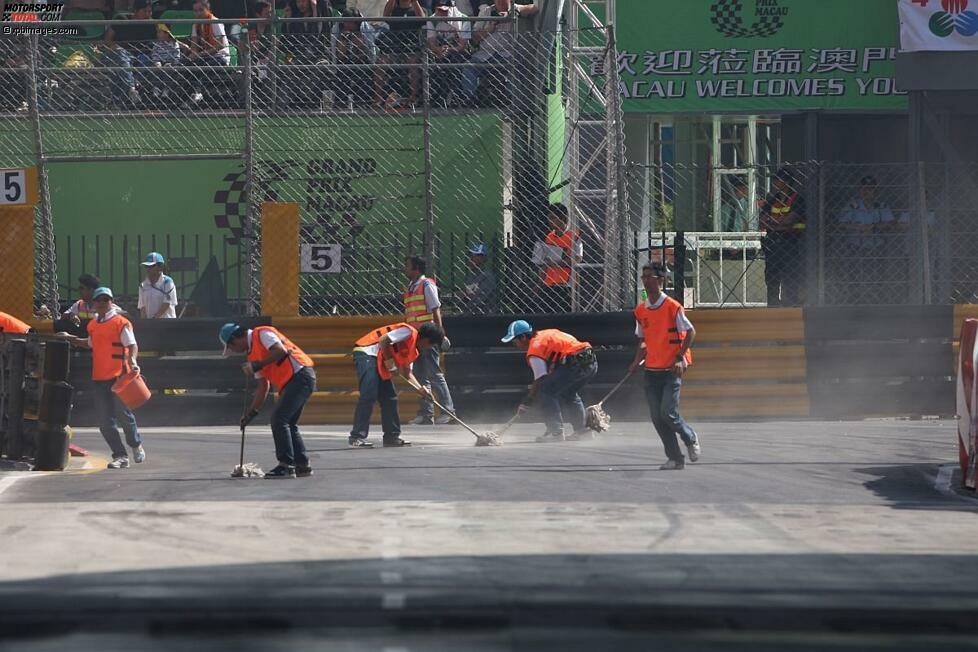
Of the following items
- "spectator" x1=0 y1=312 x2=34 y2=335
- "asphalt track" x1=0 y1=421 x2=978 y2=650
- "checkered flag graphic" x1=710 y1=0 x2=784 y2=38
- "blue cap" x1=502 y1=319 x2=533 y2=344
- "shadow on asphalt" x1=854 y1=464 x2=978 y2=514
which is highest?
"checkered flag graphic" x1=710 y1=0 x2=784 y2=38

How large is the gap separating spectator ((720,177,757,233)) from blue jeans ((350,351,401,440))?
20.8 ft

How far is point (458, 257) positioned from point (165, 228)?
3636 mm

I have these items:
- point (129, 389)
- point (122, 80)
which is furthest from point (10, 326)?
point (122, 80)

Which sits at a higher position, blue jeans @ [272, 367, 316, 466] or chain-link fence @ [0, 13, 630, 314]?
chain-link fence @ [0, 13, 630, 314]

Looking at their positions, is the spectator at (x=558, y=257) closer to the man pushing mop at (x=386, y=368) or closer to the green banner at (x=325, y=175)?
the green banner at (x=325, y=175)

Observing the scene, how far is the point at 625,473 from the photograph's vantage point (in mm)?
12414

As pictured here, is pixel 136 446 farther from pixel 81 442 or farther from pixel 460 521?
pixel 460 521

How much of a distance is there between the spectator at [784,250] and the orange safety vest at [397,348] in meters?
4.68

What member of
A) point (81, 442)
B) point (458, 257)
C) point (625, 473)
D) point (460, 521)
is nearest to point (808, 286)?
point (458, 257)

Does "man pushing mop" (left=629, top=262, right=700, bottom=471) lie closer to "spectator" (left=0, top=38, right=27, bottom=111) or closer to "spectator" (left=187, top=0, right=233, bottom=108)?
"spectator" (left=187, top=0, right=233, bottom=108)

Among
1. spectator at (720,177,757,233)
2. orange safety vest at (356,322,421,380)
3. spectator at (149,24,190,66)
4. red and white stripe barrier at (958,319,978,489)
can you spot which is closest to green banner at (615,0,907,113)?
spectator at (720,177,757,233)

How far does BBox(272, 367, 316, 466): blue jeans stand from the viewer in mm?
12359

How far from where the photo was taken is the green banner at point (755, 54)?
2222 cm

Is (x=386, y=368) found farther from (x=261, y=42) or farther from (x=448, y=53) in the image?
(x=261, y=42)
